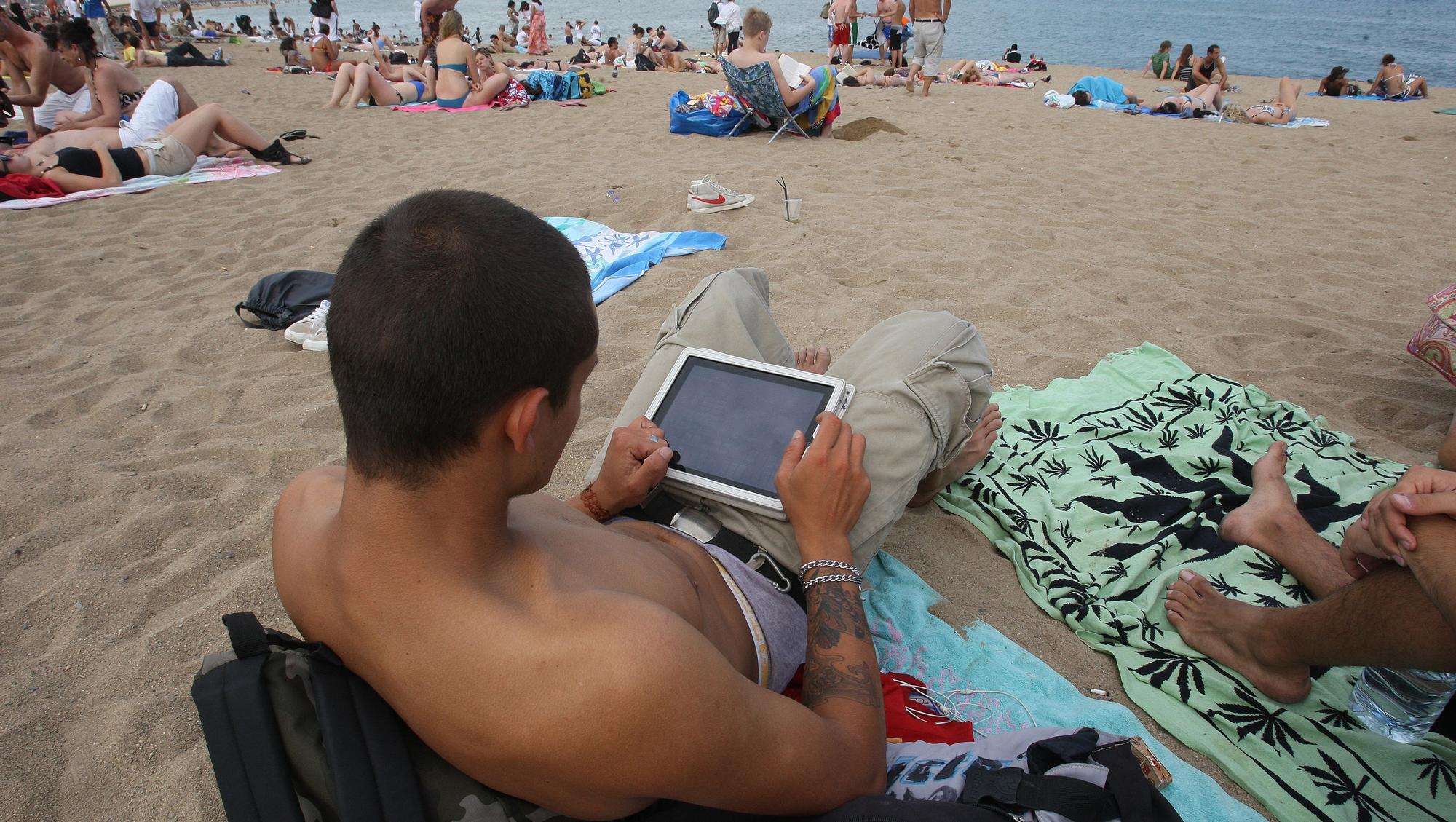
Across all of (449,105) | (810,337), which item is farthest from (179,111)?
(810,337)

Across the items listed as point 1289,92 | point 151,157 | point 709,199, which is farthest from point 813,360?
point 1289,92

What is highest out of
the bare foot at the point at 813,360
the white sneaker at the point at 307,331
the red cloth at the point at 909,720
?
the bare foot at the point at 813,360

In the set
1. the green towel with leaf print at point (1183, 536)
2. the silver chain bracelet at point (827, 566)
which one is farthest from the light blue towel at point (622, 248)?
the silver chain bracelet at point (827, 566)

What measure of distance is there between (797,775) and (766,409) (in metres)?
0.92

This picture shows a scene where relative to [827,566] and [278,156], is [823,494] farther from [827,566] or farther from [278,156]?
[278,156]

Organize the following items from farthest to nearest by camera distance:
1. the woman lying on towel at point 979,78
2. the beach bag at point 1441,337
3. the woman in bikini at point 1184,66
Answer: the woman in bikini at point 1184,66 < the woman lying on towel at point 979,78 < the beach bag at point 1441,337

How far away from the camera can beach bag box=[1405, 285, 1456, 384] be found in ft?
9.42

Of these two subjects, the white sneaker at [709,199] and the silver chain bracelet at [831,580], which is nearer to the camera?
the silver chain bracelet at [831,580]

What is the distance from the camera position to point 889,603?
2.19 m

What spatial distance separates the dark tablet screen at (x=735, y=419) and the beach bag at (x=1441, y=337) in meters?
2.69

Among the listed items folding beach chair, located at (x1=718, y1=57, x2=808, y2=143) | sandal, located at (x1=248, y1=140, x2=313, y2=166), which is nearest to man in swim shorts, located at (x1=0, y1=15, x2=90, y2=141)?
sandal, located at (x1=248, y1=140, x2=313, y2=166)

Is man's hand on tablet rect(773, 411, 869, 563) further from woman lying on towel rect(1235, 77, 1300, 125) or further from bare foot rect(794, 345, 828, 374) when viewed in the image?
woman lying on towel rect(1235, 77, 1300, 125)

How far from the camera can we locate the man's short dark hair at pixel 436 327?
985mm

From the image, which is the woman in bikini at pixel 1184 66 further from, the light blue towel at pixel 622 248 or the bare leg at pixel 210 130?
the bare leg at pixel 210 130
